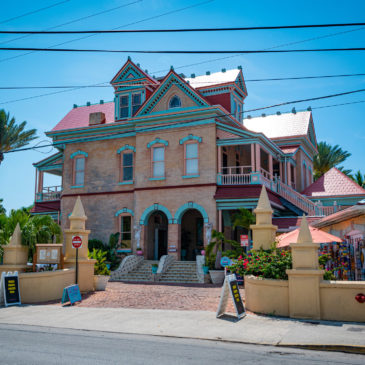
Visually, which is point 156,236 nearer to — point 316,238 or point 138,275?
point 138,275

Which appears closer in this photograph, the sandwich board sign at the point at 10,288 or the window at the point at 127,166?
the sandwich board sign at the point at 10,288

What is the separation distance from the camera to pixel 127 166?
2906 cm

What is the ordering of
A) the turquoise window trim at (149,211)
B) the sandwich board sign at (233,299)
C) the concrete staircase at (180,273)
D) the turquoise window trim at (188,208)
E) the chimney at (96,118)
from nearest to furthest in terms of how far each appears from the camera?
1. the sandwich board sign at (233,299)
2. the concrete staircase at (180,273)
3. the turquoise window trim at (188,208)
4. the turquoise window trim at (149,211)
5. the chimney at (96,118)

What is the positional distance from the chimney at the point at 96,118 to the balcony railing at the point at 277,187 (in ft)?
31.7

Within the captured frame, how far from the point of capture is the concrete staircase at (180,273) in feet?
76.6

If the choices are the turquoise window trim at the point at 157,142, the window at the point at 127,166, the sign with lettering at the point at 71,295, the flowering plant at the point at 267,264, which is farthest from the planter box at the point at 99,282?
the window at the point at 127,166

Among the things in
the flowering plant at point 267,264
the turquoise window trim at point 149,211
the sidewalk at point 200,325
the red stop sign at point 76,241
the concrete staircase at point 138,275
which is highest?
the turquoise window trim at point 149,211

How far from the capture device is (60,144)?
3098cm

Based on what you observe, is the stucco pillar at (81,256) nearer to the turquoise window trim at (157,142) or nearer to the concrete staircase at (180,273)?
the concrete staircase at (180,273)

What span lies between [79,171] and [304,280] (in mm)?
21156

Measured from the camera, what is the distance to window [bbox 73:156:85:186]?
3041 cm

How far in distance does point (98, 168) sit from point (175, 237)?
24.6 feet

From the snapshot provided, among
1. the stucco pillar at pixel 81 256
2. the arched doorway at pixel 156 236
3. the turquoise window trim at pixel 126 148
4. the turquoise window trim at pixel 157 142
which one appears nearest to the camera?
the stucco pillar at pixel 81 256

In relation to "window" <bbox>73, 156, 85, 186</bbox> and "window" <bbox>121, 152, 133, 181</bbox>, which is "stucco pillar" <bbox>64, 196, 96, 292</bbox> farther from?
"window" <bbox>73, 156, 85, 186</bbox>
